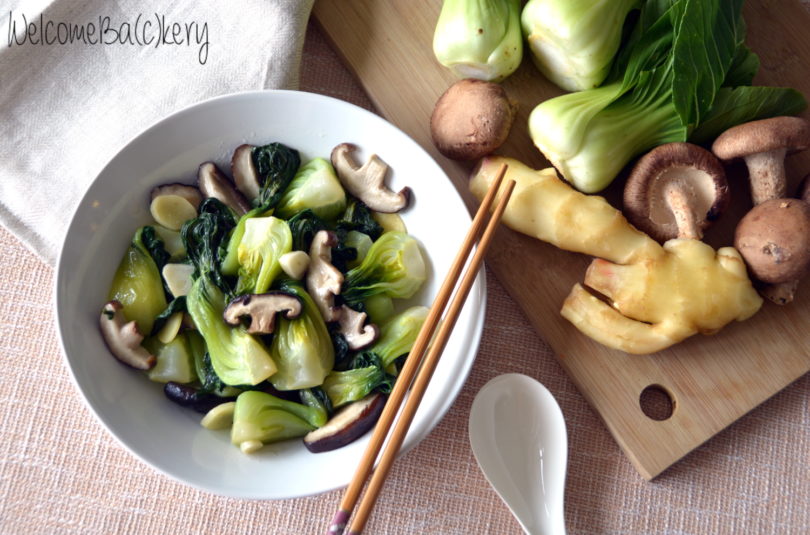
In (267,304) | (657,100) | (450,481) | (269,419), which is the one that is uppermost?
(657,100)

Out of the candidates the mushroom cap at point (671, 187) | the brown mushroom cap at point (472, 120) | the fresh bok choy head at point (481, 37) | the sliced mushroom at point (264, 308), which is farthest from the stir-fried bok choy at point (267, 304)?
the mushroom cap at point (671, 187)

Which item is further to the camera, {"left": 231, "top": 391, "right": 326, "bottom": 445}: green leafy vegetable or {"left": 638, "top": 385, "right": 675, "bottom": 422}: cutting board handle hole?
{"left": 638, "top": 385, "right": 675, "bottom": 422}: cutting board handle hole

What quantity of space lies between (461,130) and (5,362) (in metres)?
1.41

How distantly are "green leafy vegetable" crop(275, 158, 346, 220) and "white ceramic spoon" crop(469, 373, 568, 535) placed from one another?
62cm

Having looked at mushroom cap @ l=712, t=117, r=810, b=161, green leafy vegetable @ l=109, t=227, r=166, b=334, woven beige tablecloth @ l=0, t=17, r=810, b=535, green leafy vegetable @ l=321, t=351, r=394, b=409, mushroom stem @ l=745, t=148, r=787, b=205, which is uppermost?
mushroom cap @ l=712, t=117, r=810, b=161

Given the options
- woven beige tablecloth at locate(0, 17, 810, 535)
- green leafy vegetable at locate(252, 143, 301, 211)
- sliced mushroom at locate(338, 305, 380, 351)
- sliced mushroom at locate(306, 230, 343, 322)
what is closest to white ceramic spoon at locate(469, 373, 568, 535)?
woven beige tablecloth at locate(0, 17, 810, 535)

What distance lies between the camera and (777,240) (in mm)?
1688

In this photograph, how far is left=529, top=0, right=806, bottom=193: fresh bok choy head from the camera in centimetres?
170

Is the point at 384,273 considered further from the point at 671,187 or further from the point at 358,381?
the point at 671,187

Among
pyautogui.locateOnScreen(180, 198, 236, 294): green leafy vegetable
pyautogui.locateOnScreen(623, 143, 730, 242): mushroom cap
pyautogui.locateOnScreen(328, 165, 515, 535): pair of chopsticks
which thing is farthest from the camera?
pyautogui.locateOnScreen(623, 143, 730, 242): mushroom cap

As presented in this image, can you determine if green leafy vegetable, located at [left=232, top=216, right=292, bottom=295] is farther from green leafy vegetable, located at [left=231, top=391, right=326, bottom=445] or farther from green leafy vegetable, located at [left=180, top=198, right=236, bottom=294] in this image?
green leafy vegetable, located at [left=231, top=391, right=326, bottom=445]

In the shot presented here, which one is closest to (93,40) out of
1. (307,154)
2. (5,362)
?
(307,154)

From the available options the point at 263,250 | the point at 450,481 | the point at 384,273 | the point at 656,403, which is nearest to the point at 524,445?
the point at 450,481

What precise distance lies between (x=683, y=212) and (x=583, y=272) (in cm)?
30
